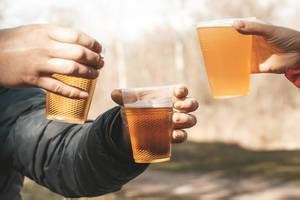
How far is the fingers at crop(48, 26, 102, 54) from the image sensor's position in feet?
3.76

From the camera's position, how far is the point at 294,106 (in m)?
11.8

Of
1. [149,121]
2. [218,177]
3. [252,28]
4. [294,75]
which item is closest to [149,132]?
[149,121]

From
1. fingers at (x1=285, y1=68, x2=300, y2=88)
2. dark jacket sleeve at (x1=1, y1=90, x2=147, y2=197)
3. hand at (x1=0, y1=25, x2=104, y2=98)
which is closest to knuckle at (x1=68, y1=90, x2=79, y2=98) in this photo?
hand at (x1=0, y1=25, x2=104, y2=98)

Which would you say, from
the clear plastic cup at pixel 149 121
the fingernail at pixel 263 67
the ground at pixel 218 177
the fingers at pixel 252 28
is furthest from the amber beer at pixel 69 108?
the ground at pixel 218 177

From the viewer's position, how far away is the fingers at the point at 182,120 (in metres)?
1.50

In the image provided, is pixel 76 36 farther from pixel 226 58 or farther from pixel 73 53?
pixel 226 58

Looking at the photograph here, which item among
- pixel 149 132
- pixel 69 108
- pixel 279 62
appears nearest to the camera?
pixel 69 108

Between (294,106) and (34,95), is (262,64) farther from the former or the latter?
(294,106)

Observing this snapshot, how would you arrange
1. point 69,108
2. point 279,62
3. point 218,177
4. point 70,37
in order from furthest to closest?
point 218,177 → point 279,62 → point 69,108 → point 70,37

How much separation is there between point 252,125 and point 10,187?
10.3 metres

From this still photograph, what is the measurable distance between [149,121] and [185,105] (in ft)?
0.30

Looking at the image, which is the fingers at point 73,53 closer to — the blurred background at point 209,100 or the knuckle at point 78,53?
the knuckle at point 78,53

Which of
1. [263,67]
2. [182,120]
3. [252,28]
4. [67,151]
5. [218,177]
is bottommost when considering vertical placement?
[218,177]

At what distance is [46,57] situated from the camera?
46.2 inches
